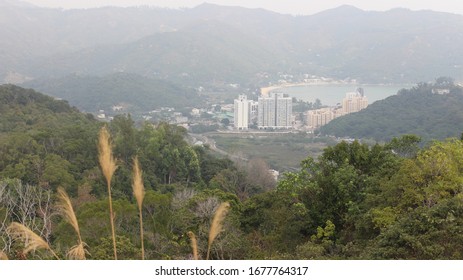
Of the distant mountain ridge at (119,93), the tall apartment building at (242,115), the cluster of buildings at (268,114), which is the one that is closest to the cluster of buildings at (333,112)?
the cluster of buildings at (268,114)

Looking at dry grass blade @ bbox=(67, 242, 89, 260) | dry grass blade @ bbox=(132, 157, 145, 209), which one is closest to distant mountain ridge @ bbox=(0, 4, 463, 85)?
dry grass blade @ bbox=(67, 242, 89, 260)

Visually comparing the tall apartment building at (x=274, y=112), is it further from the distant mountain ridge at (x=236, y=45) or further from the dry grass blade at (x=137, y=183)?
the dry grass blade at (x=137, y=183)

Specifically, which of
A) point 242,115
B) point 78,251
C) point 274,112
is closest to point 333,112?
point 274,112

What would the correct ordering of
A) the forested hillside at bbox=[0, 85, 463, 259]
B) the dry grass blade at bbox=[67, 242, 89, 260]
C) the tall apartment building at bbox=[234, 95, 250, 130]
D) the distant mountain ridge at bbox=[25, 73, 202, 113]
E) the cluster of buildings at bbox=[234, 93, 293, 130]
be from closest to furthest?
1. the dry grass blade at bbox=[67, 242, 89, 260]
2. the forested hillside at bbox=[0, 85, 463, 259]
3. the tall apartment building at bbox=[234, 95, 250, 130]
4. the cluster of buildings at bbox=[234, 93, 293, 130]
5. the distant mountain ridge at bbox=[25, 73, 202, 113]

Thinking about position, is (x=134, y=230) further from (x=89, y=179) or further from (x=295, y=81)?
(x=295, y=81)

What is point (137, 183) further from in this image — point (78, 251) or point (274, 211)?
point (274, 211)

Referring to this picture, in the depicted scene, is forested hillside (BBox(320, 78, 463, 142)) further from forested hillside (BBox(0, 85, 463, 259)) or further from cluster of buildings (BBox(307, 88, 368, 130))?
forested hillside (BBox(0, 85, 463, 259))
